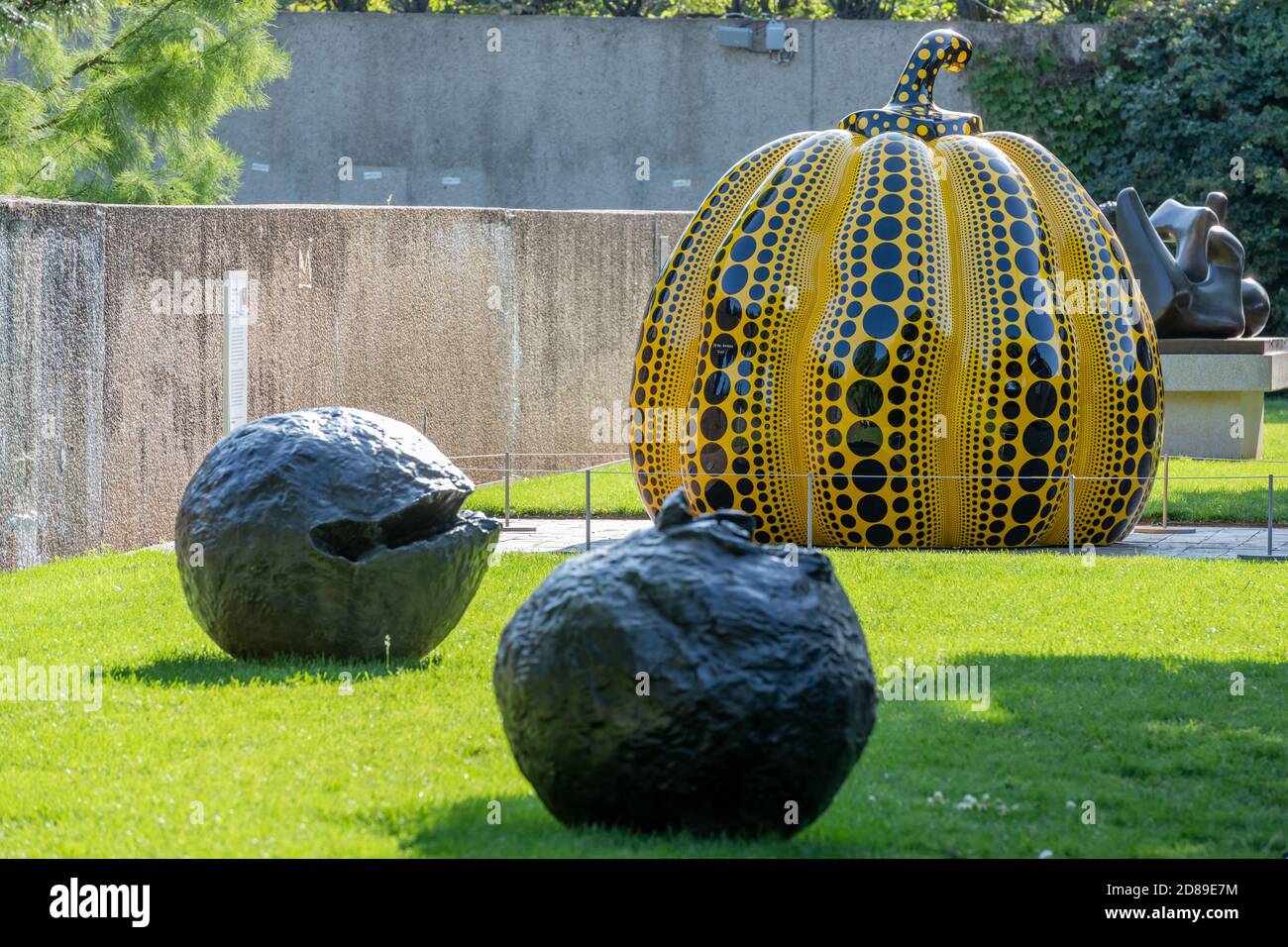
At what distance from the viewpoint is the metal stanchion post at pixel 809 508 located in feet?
40.5

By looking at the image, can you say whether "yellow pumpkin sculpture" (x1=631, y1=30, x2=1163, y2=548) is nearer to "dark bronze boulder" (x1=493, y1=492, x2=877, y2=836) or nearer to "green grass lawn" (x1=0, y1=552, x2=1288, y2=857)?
"green grass lawn" (x1=0, y1=552, x2=1288, y2=857)

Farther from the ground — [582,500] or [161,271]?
[161,271]

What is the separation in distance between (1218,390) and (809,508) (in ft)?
29.9

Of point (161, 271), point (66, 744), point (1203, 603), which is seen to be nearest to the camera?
point (66, 744)

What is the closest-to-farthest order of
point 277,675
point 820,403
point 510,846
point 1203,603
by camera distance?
point 510,846, point 277,675, point 1203,603, point 820,403

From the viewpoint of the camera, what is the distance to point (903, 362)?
1220 centimetres

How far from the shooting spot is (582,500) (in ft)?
53.1

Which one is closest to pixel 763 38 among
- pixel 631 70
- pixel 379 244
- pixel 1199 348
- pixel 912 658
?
pixel 631 70

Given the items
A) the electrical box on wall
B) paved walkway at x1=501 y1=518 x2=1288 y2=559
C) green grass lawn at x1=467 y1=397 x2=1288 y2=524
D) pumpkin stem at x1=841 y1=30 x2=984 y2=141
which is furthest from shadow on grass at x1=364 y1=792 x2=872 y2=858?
the electrical box on wall

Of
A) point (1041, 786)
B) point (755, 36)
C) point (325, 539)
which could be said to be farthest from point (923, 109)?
point (755, 36)

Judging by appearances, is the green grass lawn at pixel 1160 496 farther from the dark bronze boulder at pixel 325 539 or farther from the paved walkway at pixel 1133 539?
the dark bronze boulder at pixel 325 539

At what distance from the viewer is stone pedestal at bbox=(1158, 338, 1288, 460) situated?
19.5m
